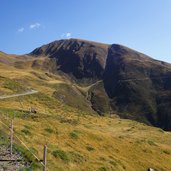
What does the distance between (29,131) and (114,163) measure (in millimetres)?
8721

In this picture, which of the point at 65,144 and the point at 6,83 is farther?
the point at 6,83

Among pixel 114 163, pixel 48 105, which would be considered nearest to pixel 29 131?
pixel 114 163

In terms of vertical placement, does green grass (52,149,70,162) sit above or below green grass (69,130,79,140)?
above

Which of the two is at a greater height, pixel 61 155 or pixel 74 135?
pixel 61 155

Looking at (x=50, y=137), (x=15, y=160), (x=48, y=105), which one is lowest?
(x=48, y=105)

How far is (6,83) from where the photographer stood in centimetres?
9581

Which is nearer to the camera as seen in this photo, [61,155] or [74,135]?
[61,155]

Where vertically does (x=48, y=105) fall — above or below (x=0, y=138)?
below

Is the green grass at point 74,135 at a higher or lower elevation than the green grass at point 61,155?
lower

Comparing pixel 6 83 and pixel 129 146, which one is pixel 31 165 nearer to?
pixel 129 146

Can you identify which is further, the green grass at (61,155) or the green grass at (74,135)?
the green grass at (74,135)

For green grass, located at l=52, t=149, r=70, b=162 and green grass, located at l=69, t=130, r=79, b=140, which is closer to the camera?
green grass, located at l=52, t=149, r=70, b=162

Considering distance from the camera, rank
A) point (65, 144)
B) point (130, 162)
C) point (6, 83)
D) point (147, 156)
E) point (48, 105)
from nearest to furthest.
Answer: point (65, 144), point (130, 162), point (147, 156), point (48, 105), point (6, 83)

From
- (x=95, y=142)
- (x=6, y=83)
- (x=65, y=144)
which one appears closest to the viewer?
(x=65, y=144)
